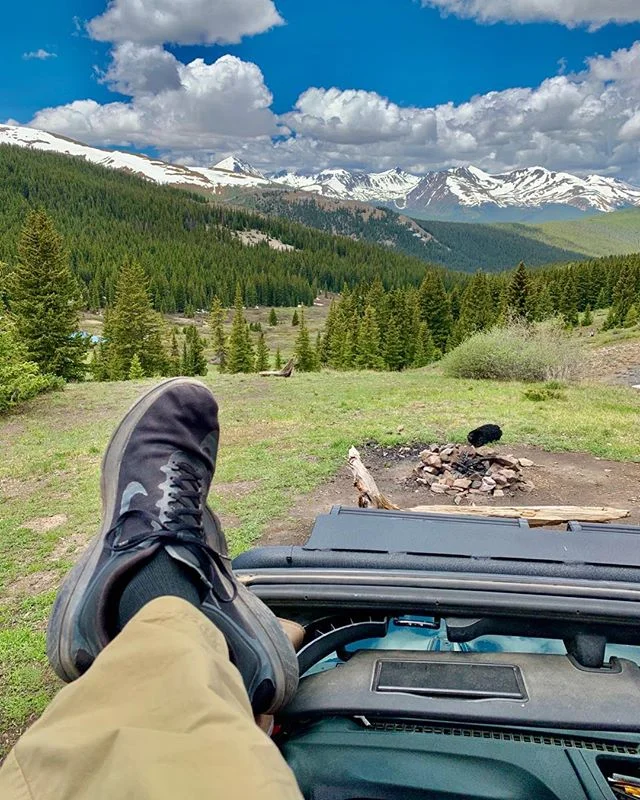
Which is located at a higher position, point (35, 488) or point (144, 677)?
point (144, 677)

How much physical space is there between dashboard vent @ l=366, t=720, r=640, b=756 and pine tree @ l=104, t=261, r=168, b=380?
3226cm

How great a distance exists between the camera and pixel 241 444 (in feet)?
30.4

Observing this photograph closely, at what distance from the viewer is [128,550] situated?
157 centimetres

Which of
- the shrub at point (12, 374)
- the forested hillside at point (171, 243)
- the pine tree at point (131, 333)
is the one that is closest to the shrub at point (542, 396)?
the shrub at point (12, 374)

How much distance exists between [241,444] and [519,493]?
180 inches

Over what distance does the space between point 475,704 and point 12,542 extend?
530 centimetres

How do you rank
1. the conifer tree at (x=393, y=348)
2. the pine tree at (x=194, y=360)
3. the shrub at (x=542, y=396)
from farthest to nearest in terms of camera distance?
the pine tree at (x=194, y=360) → the conifer tree at (x=393, y=348) → the shrub at (x=542, y=396)

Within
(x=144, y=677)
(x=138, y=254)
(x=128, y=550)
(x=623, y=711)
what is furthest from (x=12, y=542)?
(x=138, y=254)

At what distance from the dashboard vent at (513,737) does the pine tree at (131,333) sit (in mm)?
32255

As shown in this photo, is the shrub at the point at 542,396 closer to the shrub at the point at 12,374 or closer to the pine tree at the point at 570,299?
the shrub at the point at 12,374

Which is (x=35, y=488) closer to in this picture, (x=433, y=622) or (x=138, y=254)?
(x=433, y=622)

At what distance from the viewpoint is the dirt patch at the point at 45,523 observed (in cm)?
580

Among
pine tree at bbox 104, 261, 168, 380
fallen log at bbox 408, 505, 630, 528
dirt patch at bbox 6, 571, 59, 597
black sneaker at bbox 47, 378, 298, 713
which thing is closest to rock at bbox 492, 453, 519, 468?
fallen log at bbox 408, 505, 630, 528

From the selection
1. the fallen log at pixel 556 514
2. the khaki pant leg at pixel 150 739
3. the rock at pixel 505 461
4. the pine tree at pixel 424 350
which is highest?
the khaki pant leg at pixel 150 739
